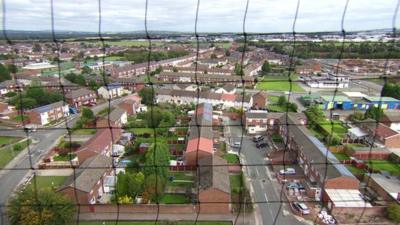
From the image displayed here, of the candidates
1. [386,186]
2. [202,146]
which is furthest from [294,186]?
[202,146]

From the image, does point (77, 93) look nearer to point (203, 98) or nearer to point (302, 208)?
point (203, 98)

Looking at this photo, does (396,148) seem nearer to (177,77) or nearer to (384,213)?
(384,213)

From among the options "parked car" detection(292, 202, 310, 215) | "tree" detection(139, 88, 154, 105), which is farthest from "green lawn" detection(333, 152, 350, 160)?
"tree" detection(139, 88, 154, 105)

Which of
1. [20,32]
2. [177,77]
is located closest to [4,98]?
[177,77]

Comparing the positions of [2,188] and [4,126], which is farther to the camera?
[4,126]

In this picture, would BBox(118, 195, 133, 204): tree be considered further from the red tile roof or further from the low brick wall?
the red tile roof
